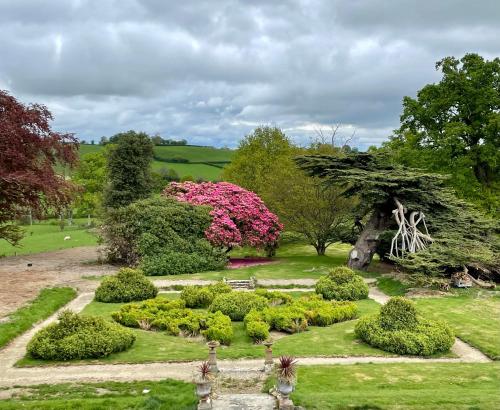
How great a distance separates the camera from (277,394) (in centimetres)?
979

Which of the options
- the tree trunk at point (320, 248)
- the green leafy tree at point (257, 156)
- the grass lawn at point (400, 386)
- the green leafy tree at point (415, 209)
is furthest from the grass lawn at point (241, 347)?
the green leafy tree at point (257, 156)

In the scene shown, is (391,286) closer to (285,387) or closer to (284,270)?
(284,270)

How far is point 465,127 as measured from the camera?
2939 centimetres

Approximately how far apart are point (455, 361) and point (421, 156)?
19.6 metres

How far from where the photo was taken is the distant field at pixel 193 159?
95438mm

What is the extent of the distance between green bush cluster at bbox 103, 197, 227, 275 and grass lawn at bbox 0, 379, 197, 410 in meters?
15.7

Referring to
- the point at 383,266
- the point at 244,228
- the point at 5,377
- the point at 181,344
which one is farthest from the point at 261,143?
the point at 5,377

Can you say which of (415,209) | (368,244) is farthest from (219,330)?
(415,209)

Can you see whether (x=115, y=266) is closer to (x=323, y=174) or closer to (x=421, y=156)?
(x=323, y=174)

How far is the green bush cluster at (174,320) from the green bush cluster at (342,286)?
19.0 ft

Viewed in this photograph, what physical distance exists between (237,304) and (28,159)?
45.3ft

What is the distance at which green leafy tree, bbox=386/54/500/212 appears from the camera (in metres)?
29.3

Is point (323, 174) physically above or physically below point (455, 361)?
above

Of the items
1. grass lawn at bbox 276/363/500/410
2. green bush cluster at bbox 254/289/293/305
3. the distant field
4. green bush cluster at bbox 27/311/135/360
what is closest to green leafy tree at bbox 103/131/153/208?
green bush cluster at bbox 254/289/293/305
